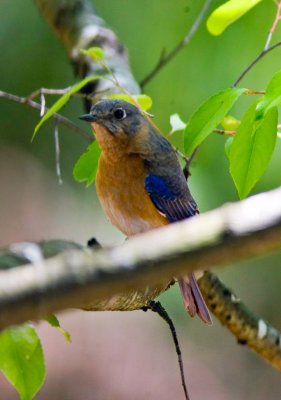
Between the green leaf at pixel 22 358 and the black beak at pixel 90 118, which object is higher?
the black beak at pixel 90 118

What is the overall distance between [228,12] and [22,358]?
2.67 feet

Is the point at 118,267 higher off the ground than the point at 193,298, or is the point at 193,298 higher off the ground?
the point at 193,298

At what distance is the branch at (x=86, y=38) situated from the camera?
3115 mm

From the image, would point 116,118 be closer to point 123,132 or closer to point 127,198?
point 123,132

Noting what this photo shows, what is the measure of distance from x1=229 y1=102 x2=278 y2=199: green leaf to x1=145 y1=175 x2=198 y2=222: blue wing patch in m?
0.85

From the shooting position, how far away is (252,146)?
67.3 inches

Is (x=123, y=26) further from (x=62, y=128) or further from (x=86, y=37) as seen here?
(x=86, y=37)

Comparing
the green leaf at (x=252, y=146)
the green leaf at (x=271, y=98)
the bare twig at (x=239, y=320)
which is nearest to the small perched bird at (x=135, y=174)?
the bare twig at (x=239, y=320)

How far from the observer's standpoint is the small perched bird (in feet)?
8.50

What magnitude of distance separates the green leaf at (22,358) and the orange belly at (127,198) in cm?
92

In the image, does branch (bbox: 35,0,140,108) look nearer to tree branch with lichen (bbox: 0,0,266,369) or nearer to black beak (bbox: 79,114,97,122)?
black beak (bbox: 79,114,97,122)

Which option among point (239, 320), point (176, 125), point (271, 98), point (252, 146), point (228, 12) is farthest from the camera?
point (239, 320)

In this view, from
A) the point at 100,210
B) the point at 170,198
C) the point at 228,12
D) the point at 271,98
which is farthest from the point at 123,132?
the point at 100,210

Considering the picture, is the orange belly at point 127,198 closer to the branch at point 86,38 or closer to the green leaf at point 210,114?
the branch at point 86,38
